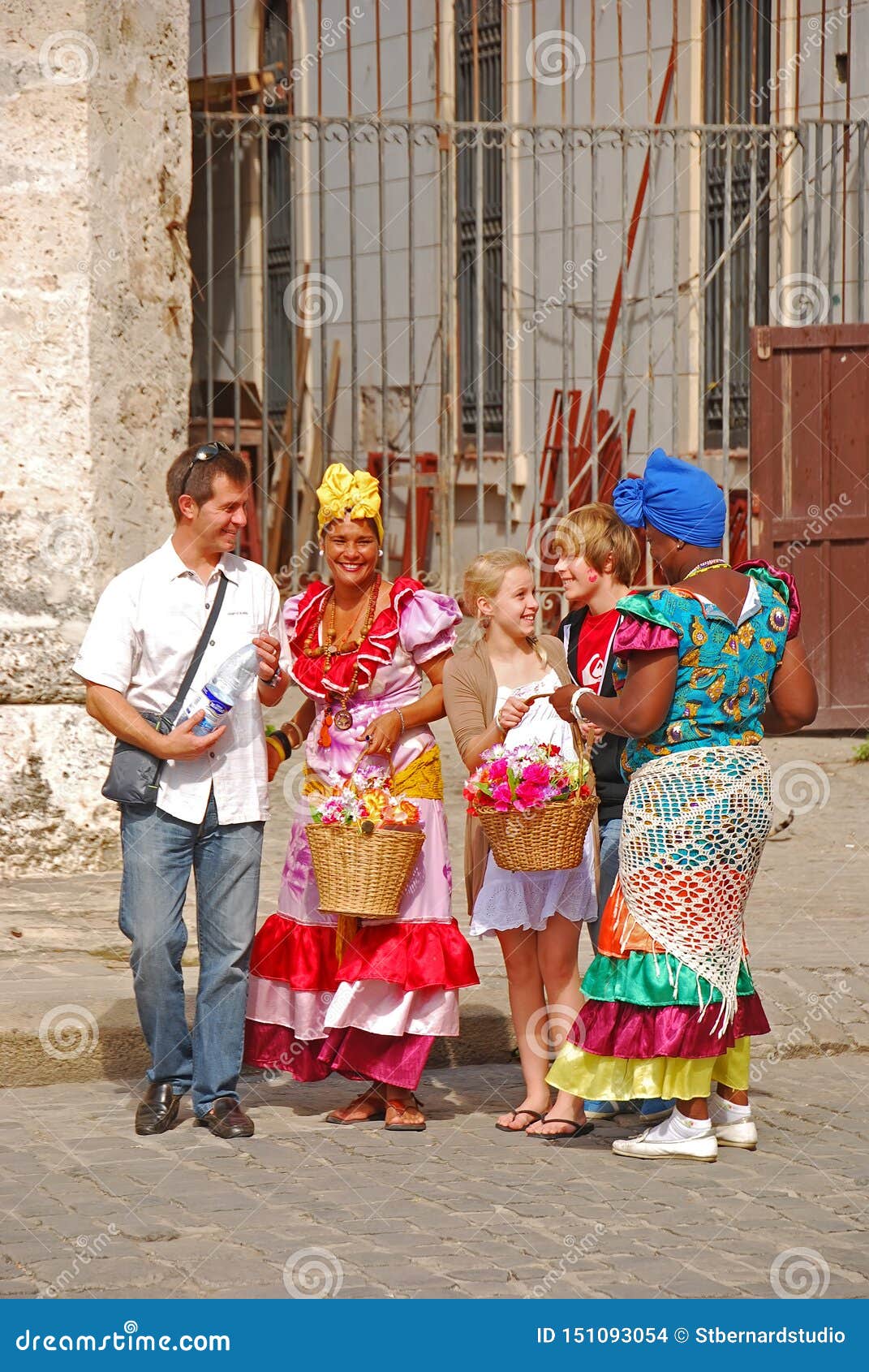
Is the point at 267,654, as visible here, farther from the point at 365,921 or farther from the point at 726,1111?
the point at 726,1111

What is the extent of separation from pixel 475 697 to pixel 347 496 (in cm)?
67

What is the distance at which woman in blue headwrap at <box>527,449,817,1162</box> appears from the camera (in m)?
4.72

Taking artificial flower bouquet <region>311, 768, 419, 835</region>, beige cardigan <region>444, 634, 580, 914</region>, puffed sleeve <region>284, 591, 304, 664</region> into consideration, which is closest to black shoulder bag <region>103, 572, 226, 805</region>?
puffed sleeve <region>284, 591, 304, 664</region>

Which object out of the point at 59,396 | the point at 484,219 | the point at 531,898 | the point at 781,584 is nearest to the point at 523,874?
the point at 531,898

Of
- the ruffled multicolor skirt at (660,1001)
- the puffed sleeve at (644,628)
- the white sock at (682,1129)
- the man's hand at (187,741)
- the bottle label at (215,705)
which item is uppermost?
the puffed sleeve at (644,628)

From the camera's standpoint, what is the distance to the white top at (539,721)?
5160 mm

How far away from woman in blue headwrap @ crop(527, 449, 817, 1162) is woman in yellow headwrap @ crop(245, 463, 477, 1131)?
1.68 ft

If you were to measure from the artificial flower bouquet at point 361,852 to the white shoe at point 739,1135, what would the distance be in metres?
1.07

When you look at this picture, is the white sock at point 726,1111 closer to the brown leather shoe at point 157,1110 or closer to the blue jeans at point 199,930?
the blue jeans at point 199,930

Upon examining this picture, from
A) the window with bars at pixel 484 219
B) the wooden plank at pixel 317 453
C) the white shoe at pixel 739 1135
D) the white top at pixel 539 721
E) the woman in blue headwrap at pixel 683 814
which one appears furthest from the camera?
the wooden plank at pixel 317 453

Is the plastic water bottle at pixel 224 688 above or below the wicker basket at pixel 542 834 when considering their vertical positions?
above

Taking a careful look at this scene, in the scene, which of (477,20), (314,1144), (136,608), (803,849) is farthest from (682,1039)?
(477,20)

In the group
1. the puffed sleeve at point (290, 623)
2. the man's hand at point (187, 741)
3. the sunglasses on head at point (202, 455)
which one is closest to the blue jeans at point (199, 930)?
the man's hand at point (187, 741)

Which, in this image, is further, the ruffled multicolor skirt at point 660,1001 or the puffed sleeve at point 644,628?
the ruffled multicolor skirt at point 660,1001
